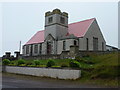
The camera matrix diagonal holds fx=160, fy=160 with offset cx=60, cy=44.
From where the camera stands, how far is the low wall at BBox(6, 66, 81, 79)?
17108 mm

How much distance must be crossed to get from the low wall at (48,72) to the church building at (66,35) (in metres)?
14.0

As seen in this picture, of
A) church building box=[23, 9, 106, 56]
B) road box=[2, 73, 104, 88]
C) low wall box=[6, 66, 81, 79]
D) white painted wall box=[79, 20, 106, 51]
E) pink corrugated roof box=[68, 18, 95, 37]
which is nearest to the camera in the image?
road box=[2, 73, 104, 88]

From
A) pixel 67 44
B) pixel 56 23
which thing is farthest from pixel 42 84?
pixel 56 23

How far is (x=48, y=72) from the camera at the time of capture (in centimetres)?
1991

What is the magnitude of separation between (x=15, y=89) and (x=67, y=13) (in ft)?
107

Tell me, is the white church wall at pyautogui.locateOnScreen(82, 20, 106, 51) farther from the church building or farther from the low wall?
the low wall

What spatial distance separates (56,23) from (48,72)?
67.9ft

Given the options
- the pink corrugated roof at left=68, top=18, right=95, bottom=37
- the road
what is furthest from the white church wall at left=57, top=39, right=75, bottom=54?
the road

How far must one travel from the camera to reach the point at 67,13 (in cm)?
4147

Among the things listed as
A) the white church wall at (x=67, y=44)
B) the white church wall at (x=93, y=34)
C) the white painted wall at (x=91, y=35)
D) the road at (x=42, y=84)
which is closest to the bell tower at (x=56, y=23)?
the white church wall at (x=67, y=44)

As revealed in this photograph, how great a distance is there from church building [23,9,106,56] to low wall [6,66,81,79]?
552 inches

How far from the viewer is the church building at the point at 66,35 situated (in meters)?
35.8

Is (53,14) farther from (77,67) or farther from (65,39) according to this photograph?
(77,67)

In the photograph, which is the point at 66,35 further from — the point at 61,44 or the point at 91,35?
the point at 91,35
